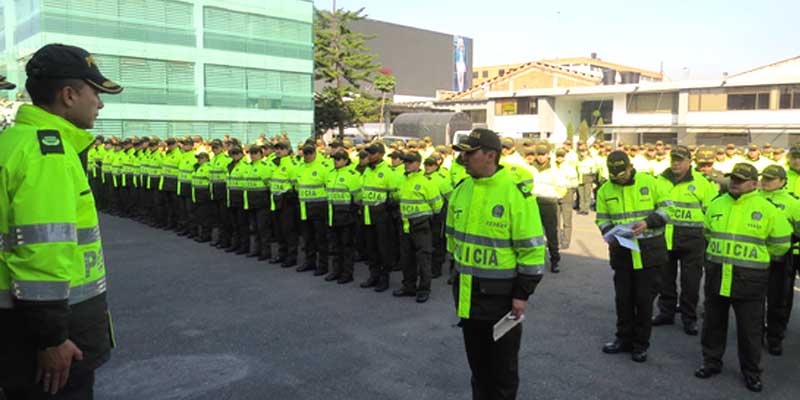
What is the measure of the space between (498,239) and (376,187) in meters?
4.92

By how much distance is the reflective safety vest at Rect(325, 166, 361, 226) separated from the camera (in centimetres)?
901

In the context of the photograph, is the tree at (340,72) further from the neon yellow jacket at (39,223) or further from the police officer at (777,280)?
the neon yellow jacket at (39,223)

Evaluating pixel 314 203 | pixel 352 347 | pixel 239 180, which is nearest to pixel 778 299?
pixel 352 347

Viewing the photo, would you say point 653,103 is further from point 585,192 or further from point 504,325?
point 504,325

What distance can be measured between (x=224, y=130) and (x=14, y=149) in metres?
30.7

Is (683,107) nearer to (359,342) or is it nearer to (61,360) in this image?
(359,342)

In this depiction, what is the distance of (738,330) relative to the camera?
16.8 feet

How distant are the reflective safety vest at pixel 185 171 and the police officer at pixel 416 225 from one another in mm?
6152

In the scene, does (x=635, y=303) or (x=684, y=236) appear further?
(x=684, y=236)

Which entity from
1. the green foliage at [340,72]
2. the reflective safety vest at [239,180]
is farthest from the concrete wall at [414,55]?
the reflective safety vest at [239,180]

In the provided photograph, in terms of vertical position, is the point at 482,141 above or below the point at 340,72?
below

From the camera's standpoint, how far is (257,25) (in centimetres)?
3256

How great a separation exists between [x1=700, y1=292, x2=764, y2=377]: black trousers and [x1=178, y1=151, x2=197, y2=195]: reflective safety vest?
10161mm

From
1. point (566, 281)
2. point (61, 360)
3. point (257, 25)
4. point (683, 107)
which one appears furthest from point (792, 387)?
point (683, 107)
